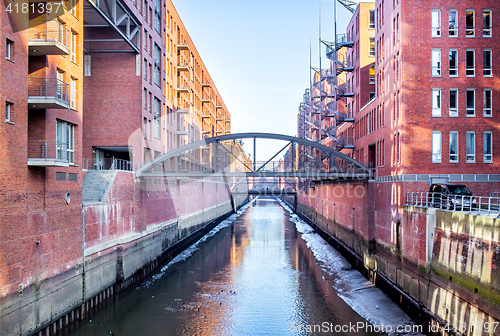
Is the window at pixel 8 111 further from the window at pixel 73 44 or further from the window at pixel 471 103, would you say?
the window at pixel 471 103

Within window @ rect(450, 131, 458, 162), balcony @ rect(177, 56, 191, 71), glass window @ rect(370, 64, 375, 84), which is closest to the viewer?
window @ rect(450, 131, 458, 162)

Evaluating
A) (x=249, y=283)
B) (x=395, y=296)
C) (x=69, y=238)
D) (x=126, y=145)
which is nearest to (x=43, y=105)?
(x=69, y=238)

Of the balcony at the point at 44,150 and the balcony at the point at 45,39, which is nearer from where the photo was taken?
the balcony at the point at 45,39

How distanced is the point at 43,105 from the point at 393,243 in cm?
1693

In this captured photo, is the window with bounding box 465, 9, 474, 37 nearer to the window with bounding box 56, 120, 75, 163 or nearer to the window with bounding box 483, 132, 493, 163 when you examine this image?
the window with bounding box 483, 132, 493, 163

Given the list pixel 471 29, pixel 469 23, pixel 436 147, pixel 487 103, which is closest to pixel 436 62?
pixel 471 29

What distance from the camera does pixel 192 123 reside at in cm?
4881

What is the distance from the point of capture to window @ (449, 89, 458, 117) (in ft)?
66.6

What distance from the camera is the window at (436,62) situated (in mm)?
→ 20312

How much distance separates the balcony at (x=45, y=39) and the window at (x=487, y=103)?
19360 millimetres

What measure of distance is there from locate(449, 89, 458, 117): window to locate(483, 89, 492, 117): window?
135 cm

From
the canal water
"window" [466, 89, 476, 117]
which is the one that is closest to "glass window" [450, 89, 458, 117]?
"window" [466, 89, 476, 117]

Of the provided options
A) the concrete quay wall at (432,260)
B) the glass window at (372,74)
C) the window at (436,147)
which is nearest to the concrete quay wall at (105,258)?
the concrete quay wall at (432,260)

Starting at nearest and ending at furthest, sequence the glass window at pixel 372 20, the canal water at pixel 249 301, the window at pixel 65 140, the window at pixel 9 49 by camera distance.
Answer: the window at pixel 9 49 < the canal water at pixel 249 301 < the window at pixel 65 140 < the glass window at pixel 372 20
